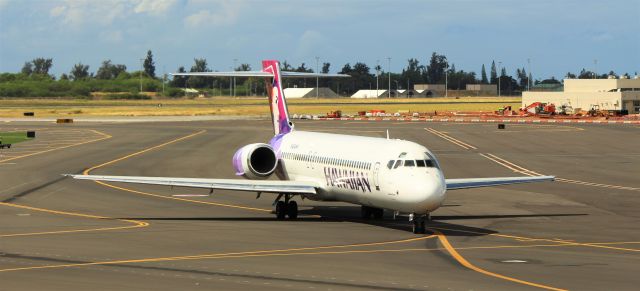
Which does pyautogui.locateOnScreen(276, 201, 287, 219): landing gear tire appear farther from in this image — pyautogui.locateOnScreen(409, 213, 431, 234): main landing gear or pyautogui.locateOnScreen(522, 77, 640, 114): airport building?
pyautogui.locateOnScreen(522, 77, 640, 114): airport building

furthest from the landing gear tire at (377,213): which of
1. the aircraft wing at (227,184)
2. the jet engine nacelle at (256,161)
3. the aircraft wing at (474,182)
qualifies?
the jet engine nacelle at (256,161)

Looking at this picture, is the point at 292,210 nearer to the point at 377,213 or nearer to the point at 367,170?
the point at 377,213

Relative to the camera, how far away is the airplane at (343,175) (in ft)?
107

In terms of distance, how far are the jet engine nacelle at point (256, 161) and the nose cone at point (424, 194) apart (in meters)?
10.5

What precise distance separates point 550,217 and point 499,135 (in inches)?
2491

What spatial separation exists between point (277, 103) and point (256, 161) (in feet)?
18.8

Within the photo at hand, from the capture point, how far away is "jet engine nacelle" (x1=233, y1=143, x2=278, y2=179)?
137 ft

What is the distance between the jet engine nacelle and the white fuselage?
666 mm

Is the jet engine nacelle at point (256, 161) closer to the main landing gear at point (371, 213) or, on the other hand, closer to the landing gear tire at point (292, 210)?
the landing gear tire at point (292, 210)

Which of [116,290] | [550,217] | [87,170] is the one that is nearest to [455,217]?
[550,217]

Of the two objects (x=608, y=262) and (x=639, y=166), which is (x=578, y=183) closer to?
(x=639, y=166)

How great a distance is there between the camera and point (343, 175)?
121 feet

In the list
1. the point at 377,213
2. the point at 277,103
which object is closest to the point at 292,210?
the point at 377,213

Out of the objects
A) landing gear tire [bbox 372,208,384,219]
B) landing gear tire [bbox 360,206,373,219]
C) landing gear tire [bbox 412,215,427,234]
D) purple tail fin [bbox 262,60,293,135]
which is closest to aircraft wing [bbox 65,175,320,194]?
landing gear tire [bbox 360,206,373,219]
